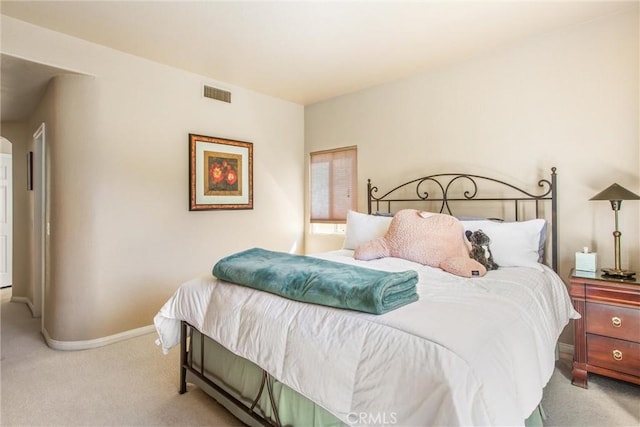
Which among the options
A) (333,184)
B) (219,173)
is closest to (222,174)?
(219,173)

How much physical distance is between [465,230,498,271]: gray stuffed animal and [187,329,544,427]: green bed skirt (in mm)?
898

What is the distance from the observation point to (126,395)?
6.86ft

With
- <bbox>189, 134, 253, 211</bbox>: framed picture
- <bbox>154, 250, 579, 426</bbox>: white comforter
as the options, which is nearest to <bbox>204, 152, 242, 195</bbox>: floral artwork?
<bbox>189, 134, 253, 211</bbox>: framed picture

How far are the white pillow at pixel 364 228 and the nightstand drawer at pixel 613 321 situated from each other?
148 centimetres

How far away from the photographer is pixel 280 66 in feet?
10.7

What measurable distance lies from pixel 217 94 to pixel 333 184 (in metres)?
1.70

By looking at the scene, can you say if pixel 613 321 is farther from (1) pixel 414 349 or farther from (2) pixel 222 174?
(2) pixel 222 174

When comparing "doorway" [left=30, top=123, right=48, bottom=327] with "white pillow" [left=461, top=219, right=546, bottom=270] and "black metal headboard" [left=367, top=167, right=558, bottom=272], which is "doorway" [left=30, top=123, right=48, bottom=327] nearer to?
"black metal headboard" [left=367, top=167, right=558, bottom=272]

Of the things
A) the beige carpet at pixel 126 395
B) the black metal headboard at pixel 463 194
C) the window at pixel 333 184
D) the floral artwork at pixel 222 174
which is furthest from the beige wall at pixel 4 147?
the black metal headboard at pixel 463 194

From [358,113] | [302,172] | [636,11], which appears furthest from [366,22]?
[302,172]

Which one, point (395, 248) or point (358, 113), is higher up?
point (358, 113)

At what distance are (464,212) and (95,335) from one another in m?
3.45

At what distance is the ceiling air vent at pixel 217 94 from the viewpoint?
353 centimetres

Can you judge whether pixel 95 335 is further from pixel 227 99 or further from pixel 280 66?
pixel 280 66
